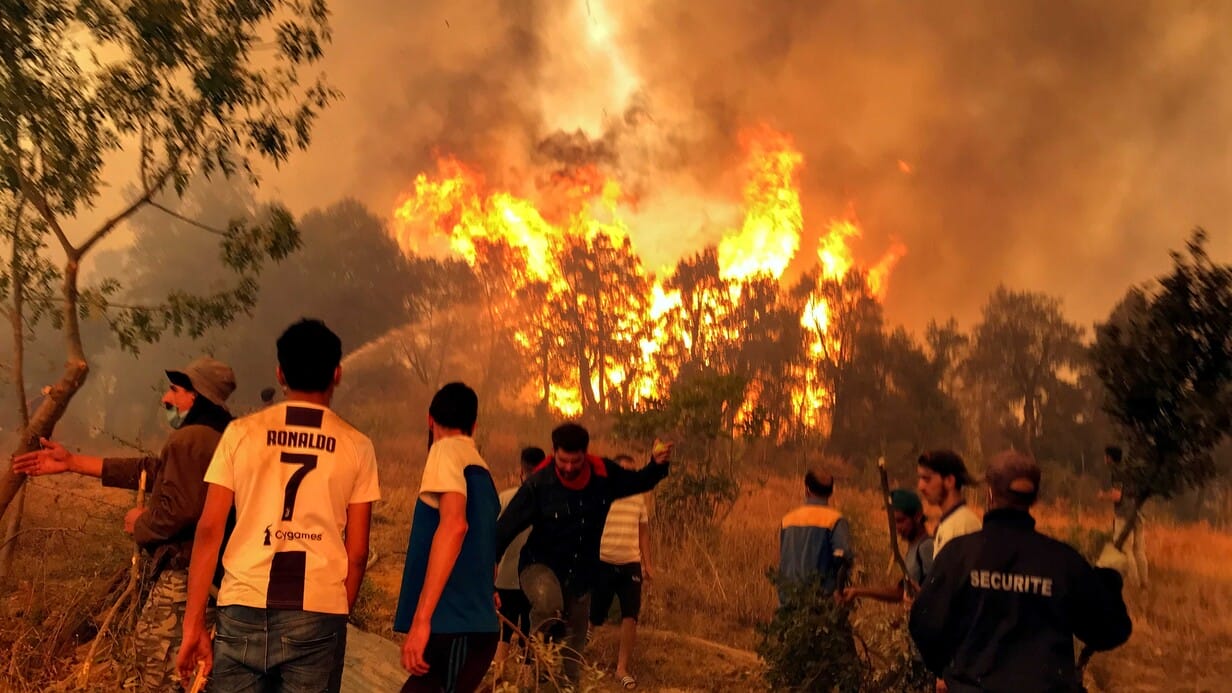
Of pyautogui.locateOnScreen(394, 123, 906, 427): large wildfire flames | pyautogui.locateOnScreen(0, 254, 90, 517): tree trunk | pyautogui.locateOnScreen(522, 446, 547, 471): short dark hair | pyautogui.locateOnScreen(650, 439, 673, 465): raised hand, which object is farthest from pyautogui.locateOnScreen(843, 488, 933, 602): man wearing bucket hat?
pyautogui.locateOnScreen(394, 123, 906, 427): large wildfire flames

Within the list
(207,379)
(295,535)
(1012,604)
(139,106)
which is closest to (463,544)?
(295,535)

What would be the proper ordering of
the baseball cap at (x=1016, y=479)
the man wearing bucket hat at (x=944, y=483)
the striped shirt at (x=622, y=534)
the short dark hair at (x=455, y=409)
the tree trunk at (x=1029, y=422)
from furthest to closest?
the tree trunk at (x=1029, y=422), the striped shirt at (x=622, y=534), the man wearing bucket hat at (x=944, y=483), the short dark hair at (x=455, y=409), the baseball cap at (x=1016, y=479)

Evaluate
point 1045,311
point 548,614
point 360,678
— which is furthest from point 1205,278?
point 1045,311

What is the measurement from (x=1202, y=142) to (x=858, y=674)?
19.1m

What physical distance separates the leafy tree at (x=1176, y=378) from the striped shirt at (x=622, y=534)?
156 inches

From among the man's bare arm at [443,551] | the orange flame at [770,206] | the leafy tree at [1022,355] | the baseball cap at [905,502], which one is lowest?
the man's bare arm at [443,551]

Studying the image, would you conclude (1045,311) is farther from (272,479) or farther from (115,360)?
(115,360)

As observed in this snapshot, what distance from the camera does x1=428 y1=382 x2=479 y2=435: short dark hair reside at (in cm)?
359

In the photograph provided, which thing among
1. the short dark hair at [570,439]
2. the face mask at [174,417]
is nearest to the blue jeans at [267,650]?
the face mask at [174,417]

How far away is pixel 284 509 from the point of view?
2975 mm

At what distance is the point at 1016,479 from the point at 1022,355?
82.7ft

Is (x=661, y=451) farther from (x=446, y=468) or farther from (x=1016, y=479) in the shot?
(x=1016, y=479)

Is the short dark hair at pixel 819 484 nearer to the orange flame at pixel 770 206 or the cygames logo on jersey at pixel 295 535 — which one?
the cygames logo on jersey at pixel 295 535

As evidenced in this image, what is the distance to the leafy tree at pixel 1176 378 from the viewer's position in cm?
714
